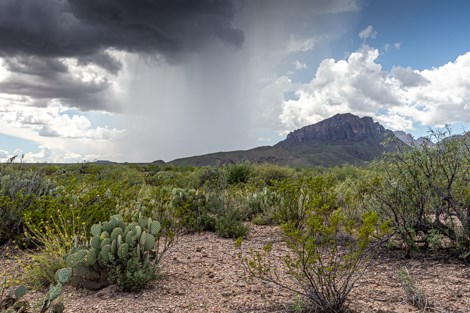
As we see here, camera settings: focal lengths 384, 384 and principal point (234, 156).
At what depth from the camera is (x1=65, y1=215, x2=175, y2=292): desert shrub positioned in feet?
15.8

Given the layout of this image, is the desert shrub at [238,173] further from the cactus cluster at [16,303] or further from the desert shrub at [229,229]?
the cactus cluster at [16,303]

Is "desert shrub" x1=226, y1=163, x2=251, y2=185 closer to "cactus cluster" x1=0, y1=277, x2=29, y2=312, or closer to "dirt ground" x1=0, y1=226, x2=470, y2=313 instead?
"dirt ground" x1=0, y1=226, x2=470, y2=313

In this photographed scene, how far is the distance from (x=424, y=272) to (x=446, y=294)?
923 mm

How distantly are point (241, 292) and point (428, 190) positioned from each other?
11.7 feet

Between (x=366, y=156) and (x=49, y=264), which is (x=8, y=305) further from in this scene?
(x=366, y=156)

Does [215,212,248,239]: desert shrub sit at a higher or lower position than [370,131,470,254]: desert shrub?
lower

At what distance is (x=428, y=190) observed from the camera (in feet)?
20.2

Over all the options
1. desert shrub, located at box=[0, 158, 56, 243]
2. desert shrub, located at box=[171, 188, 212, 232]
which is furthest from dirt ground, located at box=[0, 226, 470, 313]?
desert shrub, located at box=[0, 158, 56, 243]

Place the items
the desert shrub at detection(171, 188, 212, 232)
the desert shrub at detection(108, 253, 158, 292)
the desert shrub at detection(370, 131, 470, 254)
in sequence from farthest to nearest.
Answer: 1. the desert shrub at detection(171, 188, 212, 232)
2. the desert shrub at detection(370, 131, 470, 254)
3. the desert shrub at detection(108, 253, 158, 292)

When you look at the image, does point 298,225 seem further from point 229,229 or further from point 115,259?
point 115,259

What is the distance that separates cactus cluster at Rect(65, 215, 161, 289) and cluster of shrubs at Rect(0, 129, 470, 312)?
0.01 m

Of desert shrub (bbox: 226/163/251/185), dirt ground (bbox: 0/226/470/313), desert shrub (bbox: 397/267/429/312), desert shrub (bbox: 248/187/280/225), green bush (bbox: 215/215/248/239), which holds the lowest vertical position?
dirt ground (bbox: 0/226/470/313)

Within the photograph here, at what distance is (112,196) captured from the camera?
7.35m

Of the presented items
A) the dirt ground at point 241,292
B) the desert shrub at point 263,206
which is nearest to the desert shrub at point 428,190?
the dirt ground at point 241,292
